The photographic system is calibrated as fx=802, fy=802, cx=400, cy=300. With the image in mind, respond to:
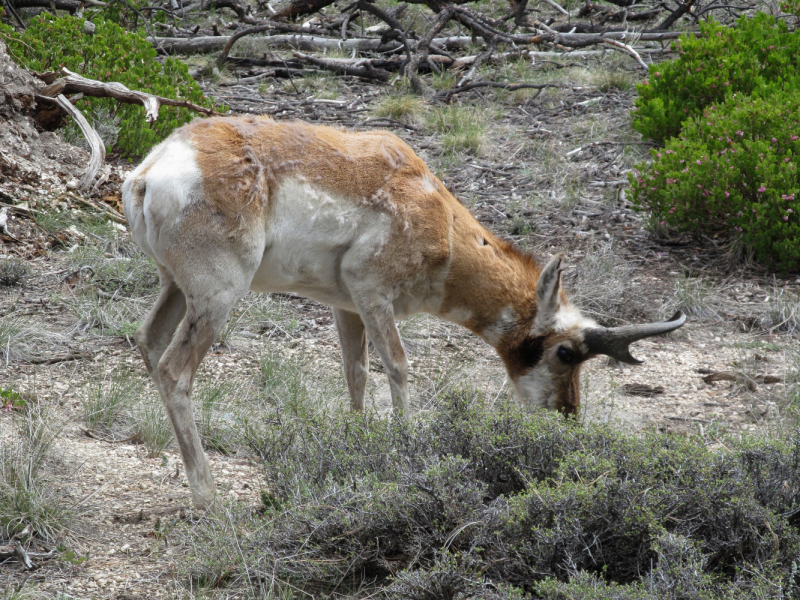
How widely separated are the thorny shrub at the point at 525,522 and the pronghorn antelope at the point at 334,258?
962 mm

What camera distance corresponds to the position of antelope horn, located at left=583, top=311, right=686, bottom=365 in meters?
5.12

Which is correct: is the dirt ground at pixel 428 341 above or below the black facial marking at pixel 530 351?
below

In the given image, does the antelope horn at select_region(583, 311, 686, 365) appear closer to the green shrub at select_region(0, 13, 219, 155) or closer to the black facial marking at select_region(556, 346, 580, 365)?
the black facial marking at select_region(556, 346, 580, 365)

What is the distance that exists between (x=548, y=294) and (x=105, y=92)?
246 inches

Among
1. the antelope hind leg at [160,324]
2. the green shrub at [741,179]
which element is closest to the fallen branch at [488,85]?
the green shrub at [741,179]

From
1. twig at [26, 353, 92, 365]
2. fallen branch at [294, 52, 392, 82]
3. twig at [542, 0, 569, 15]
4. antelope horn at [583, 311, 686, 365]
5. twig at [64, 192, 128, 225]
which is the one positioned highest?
twig at [542, 0, 569, 15]

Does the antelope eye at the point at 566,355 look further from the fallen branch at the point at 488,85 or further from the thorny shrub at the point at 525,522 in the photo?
the fallen branch at the point at 488,85

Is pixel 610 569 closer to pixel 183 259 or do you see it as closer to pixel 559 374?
pixel 559 374

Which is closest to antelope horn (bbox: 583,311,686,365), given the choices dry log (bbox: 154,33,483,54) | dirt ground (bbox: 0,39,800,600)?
dirt ground (bbox: 0,39,800,600)

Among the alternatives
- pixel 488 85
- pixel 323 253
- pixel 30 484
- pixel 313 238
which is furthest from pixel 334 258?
pixel 488 85

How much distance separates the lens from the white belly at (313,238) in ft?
16.5

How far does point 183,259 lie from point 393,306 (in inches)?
60.6

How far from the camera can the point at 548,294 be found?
546 centimetres

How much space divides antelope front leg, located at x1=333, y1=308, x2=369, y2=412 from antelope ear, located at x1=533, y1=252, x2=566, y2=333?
126cm
